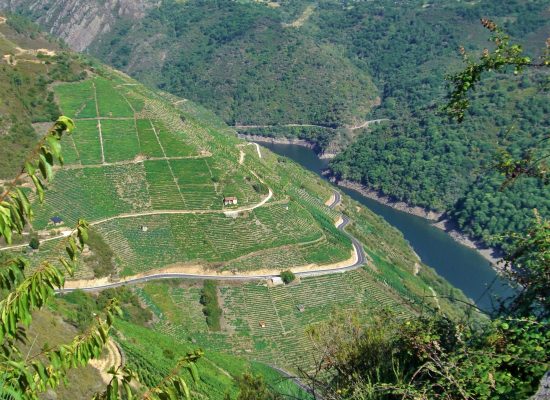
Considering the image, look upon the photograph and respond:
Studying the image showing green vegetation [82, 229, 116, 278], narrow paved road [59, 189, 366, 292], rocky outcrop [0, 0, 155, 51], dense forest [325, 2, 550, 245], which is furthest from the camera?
rocky outcrop [0, 0, 155, 51]

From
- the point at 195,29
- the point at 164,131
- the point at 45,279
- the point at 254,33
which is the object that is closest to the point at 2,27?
the point at 164,131

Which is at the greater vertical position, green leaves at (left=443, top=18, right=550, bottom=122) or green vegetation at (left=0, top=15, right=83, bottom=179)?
green leaves at (left=443, top=18, right=550, bottom=122)

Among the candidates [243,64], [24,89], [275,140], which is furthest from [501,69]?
[243,64]

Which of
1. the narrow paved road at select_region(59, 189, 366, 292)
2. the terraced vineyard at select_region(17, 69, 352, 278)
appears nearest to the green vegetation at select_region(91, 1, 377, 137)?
the terraced vineyard at select_region(17, 69, 352, 278)

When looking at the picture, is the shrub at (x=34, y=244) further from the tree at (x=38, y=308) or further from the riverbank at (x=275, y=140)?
the riverbank at (x=275, y=140)

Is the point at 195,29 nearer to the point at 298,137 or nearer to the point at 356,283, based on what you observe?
the point at 298,137

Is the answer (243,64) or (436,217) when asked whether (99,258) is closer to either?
(436,217)

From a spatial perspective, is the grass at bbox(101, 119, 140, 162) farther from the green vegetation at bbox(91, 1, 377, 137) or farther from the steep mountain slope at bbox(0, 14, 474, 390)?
the green vegetation at bbox(91, 1, 377, 137)

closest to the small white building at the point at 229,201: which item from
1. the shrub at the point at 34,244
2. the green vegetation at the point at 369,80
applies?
the shrub at the point at 34,244

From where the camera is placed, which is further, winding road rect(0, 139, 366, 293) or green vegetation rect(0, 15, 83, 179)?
green vegetation rect(0, 15, 83, 179)
